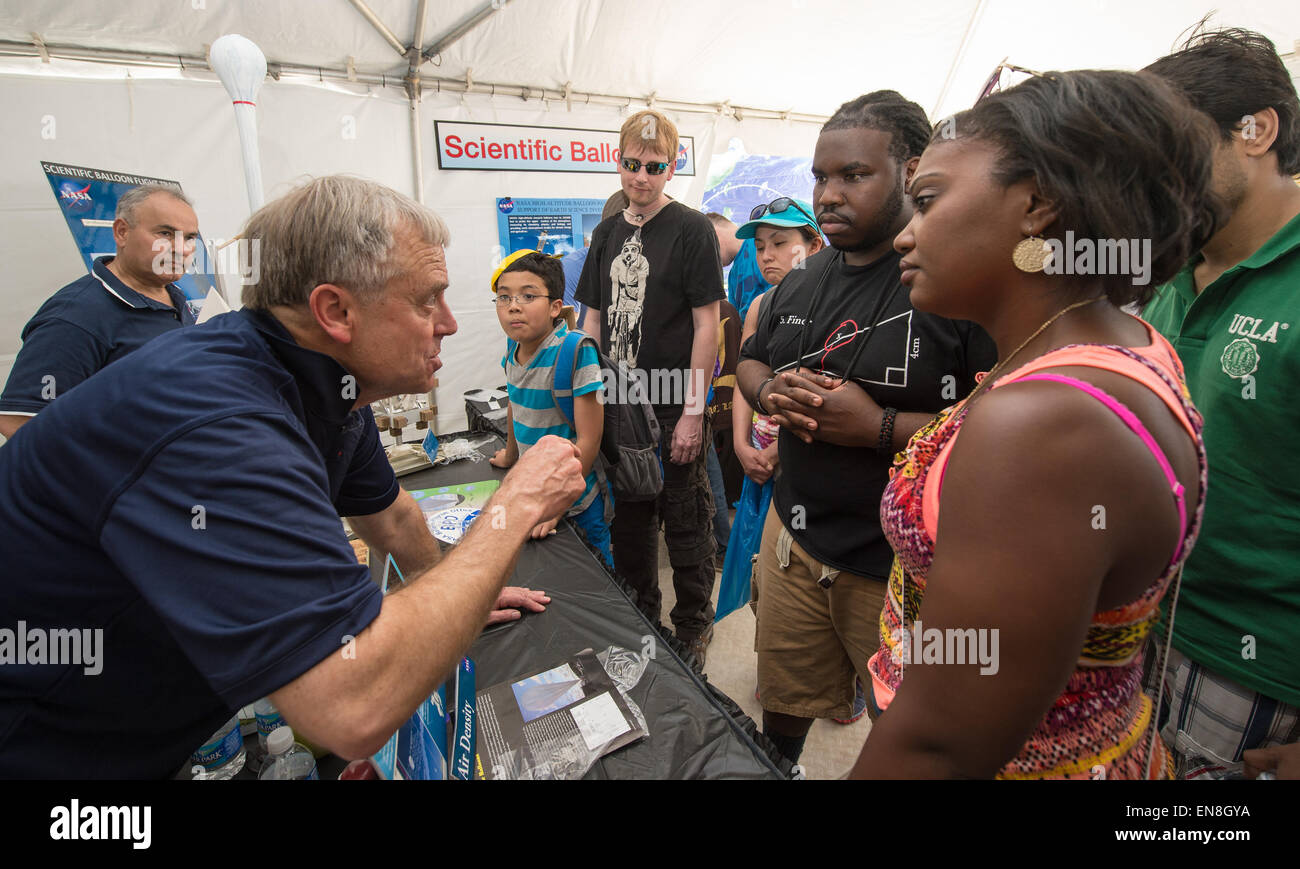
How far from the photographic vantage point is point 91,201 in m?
3.22

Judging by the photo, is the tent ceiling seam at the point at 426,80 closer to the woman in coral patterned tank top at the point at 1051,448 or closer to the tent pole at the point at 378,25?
the tent pole at the point at 378,25

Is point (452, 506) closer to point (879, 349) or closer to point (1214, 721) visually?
point (879, 349)

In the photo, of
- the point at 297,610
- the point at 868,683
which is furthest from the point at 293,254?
the point at 868,683

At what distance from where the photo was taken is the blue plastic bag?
2.22 m

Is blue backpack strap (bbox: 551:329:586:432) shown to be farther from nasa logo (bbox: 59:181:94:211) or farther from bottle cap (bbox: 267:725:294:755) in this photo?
nasa logo (bbox: 59:181:94:211)

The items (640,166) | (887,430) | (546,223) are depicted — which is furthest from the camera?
(546,223)

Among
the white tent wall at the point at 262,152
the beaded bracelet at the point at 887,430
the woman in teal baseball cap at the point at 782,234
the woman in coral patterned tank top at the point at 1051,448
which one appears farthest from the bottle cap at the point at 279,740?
the woman in teal baseball cap at the point at 782,234

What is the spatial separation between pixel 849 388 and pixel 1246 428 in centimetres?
82

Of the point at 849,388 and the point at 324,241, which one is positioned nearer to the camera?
the point at 324,241

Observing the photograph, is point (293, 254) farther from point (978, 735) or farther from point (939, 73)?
point (939, 73)

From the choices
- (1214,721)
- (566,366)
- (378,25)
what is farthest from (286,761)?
(378,25)

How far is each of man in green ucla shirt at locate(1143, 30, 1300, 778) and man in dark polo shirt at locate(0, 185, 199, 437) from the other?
3.69 metres

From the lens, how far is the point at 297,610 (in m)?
0.75

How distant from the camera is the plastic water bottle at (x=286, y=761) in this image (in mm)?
1069
